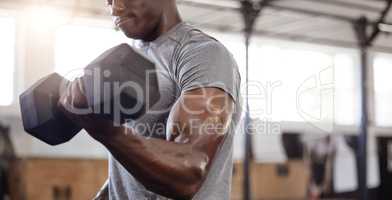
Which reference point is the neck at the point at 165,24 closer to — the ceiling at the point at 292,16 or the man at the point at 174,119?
the man at the point at 174,119

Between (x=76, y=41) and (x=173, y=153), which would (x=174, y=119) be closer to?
(x=173, y=153)

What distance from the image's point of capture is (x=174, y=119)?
1.04 meters

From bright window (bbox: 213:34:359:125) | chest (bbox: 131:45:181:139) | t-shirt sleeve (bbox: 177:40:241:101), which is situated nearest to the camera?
t-shirt sleeve (bbox: 177:40:241:101)

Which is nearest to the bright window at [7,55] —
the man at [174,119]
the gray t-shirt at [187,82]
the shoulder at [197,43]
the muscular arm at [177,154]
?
the man at [174,119]

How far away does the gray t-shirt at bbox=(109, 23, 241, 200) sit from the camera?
3.57ft

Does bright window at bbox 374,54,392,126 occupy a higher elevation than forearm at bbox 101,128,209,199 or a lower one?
higher

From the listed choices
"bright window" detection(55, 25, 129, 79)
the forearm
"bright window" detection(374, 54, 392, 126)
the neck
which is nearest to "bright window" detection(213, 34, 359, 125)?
"bright window" detection(374, 54, 392, 126)

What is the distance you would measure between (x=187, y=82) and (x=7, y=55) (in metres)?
7.05

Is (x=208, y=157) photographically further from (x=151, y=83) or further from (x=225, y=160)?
(x=225, y=160)

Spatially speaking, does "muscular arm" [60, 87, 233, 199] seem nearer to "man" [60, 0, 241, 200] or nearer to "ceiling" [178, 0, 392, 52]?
"man" [60, 0, 241, 200]

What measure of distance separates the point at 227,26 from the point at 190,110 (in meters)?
7.88

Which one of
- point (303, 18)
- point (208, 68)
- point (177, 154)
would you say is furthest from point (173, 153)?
point (303, 18)

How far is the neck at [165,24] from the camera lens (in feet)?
4.24

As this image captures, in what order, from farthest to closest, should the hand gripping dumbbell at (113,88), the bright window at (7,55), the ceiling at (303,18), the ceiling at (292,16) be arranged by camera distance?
1. the bright window at (7,55)
2. the ceiling at (303,18)
3. the ceiling at (292,16)
4. the hand gripping dumbbell at (113,88)
